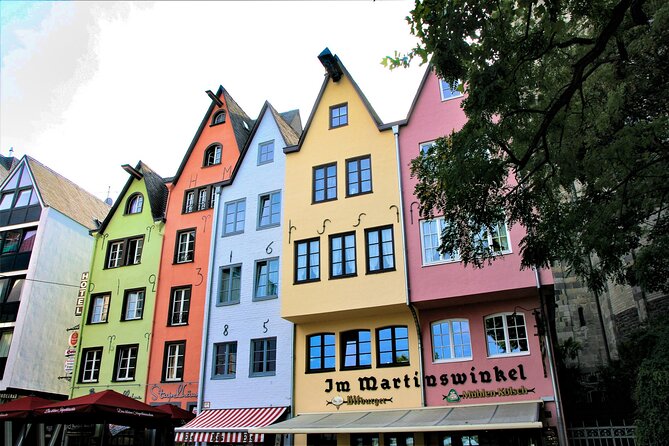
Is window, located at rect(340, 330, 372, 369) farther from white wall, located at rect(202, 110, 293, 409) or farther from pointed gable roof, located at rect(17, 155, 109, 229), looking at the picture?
pointed gable roof, located at rect(17, 155, 109, 229)

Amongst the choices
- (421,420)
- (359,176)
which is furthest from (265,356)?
(359,176)

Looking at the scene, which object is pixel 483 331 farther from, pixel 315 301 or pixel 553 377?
pixel 315 301

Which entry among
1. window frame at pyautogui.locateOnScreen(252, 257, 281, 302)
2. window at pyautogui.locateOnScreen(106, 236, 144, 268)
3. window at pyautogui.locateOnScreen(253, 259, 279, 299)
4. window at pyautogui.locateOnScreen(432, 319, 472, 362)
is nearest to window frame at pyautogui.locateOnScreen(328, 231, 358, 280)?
window frame at pyautogui.locateOnScreen(252, 257, 281, 302)

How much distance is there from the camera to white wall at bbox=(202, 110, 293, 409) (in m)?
20.9

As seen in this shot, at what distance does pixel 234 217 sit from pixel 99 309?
8.58m

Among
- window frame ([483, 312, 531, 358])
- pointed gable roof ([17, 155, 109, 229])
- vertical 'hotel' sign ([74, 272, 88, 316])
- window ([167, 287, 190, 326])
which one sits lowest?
window frame ([483, 312, 531, 358])

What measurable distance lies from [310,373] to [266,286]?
4.12m

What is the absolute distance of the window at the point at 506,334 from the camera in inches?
682

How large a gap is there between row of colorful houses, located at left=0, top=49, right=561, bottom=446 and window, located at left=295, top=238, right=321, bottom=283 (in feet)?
0.20

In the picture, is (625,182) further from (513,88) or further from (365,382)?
(365,382)

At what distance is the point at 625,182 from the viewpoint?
439 inches

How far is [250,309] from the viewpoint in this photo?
73.4ft

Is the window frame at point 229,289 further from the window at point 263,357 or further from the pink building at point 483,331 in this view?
the pink building at point 483,331

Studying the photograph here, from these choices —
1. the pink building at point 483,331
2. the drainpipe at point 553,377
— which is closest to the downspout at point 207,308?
the pink building at point 483,331
